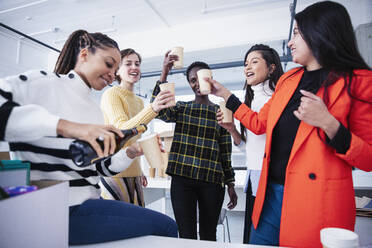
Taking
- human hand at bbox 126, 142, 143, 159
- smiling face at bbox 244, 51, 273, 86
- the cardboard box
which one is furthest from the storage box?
smiling face at bbox 244, 51, 273, 86

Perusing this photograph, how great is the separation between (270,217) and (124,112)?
3.26ft

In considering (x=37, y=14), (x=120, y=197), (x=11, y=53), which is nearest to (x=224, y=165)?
(x=120, y=197)

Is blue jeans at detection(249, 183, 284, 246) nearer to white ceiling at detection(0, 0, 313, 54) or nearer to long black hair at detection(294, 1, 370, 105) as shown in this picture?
long black hair at detection(294, 1, 370, 105)

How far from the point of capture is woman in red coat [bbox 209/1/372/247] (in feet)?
2.61

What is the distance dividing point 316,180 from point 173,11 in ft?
13.2

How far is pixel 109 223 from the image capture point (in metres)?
0.70

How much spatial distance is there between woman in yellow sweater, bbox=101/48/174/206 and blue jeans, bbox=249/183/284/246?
2.24 ft

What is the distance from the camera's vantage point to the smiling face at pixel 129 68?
5.27 feet

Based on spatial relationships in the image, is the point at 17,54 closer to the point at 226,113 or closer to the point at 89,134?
the point at 226,113

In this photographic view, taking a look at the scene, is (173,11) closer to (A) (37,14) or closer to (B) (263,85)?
(A) (37,14)

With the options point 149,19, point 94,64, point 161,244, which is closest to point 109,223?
point 161,244

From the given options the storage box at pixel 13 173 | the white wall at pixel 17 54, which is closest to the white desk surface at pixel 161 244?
the storage box at pixel 13 173

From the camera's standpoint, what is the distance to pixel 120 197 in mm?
1396

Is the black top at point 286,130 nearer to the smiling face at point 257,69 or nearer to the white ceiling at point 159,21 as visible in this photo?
the smiling face at point 257,69
